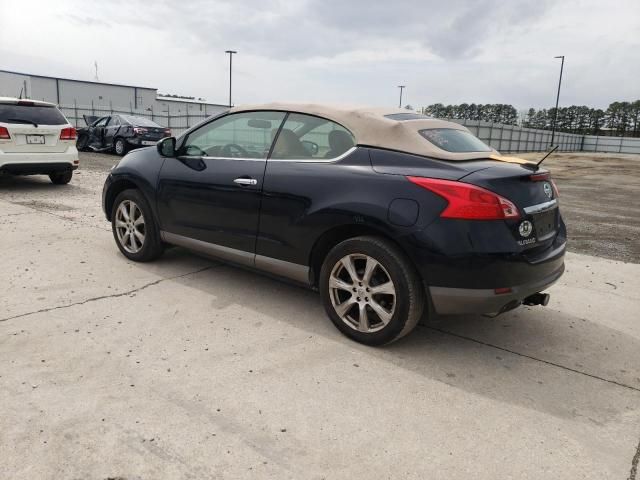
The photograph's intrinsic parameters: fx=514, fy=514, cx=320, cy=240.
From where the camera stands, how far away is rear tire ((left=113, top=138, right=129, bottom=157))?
1672cm

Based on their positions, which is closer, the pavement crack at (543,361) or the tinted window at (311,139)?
the pavement crack at (543,361)

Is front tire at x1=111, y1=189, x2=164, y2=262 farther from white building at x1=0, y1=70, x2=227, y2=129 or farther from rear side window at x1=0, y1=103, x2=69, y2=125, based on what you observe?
white building at x1=0, y1=70, x2=227, y2=129

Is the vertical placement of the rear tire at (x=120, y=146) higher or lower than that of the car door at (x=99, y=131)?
lower

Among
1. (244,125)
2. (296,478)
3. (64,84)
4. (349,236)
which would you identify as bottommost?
(296,478)

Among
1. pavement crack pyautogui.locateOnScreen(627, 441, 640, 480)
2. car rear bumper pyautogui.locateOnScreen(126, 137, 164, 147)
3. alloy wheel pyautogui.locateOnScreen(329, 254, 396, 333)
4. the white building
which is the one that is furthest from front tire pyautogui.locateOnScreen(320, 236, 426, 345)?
the white building

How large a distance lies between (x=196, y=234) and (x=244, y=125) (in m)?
1.01

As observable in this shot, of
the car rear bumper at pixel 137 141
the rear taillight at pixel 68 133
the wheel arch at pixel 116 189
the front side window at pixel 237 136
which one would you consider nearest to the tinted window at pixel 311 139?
the front side window at pixel 237 136

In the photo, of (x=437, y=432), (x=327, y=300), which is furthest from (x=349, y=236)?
(x=437, y=432)

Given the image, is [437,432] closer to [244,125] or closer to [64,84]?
[244,125]

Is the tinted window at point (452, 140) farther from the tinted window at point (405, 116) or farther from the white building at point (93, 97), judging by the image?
the white building at point (93, 97)

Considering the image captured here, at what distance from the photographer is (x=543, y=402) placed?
Result: 2.87 meters

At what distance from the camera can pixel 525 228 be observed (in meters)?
3.10

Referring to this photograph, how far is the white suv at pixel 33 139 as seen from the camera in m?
8.41

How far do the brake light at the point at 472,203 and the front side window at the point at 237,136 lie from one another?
60.3 inches
